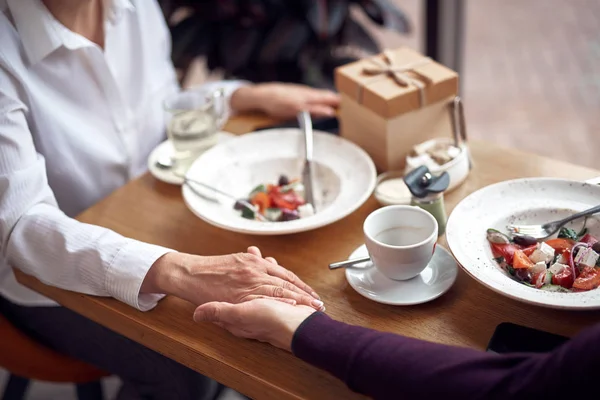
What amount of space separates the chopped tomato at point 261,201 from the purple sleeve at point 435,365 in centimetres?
44

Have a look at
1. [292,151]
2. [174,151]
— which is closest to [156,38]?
[174,151]

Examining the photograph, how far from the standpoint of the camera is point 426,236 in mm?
1122

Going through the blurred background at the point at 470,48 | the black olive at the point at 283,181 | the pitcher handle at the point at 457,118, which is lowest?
the blurred background at the point at 470,48

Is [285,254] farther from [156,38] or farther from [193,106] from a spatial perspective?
[156,38]

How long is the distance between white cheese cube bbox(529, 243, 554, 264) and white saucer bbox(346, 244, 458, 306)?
128mm

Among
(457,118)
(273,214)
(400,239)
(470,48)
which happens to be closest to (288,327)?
(400,239)

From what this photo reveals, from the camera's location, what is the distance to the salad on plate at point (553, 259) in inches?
40.8

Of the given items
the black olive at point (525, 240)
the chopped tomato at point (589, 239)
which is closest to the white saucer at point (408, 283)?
Result: the black olive at point (525, 240)

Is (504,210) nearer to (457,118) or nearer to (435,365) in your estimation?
(457,118)

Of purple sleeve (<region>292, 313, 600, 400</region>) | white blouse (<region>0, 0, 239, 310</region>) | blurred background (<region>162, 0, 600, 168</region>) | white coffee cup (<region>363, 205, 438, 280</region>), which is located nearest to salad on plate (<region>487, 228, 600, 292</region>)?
white coffee cup (<region>363, 205, 438, 280</region>)

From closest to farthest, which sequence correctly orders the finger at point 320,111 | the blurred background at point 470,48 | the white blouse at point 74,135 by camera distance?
1. the white blouse at point 74,135
2. the finger at point 320,111
3. the blurred background at point 470,48

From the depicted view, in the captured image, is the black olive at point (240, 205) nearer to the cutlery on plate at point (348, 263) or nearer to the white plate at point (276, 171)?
the white plate at point (276, 171)

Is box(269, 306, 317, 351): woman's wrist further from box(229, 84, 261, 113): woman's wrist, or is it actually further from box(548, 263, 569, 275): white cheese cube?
box(229, 84, 261, 113): woman's wrist

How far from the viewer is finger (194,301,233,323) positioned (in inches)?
40.9
